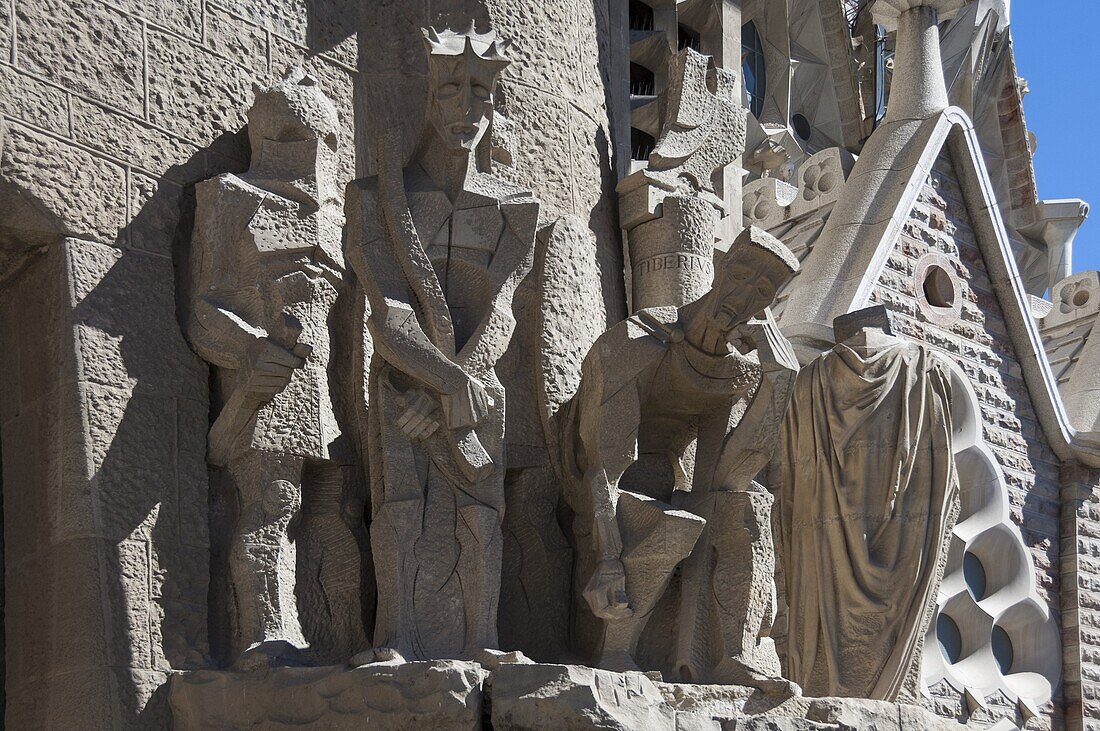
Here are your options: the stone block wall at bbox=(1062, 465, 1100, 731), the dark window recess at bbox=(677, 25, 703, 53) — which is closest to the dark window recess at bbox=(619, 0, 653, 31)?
the dark window recess at bbox=(677, 25, 703, 53)

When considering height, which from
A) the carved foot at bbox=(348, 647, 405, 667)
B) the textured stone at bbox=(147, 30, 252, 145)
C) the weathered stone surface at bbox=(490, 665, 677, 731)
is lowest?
the weathered stone surface at bbox=(490, 665, 677, 731)

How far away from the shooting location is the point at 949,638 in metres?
11.2

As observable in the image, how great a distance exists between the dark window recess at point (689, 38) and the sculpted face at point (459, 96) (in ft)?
17.2

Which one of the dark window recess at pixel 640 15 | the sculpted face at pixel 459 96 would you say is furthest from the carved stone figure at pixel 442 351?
the dark window recess at pixel 640 15

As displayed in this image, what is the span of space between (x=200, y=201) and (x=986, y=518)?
5.74m

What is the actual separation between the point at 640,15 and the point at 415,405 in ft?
20.5

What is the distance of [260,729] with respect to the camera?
6.84 m

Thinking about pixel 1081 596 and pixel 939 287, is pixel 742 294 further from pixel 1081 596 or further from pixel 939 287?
pixel 1081 596

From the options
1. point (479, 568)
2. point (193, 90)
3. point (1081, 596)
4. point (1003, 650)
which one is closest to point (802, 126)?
point (1081, 596)

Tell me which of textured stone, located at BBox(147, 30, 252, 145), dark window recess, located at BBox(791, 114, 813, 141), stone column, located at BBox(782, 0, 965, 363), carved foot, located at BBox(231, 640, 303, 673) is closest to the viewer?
carved foot, located at BBox(231, 640, 303, 673)

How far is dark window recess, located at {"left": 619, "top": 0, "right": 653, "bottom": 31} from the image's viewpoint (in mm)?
12652

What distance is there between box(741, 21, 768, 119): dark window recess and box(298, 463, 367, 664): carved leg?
994cm

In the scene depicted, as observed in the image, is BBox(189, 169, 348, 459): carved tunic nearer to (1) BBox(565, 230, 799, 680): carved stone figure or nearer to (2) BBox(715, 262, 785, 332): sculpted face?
(1) BBox(565, 230, 799, 680): carved stone figure

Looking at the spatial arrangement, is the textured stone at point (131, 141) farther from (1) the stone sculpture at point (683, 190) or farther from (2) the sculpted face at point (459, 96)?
(1) the stone sculpture at point (683, 190)
